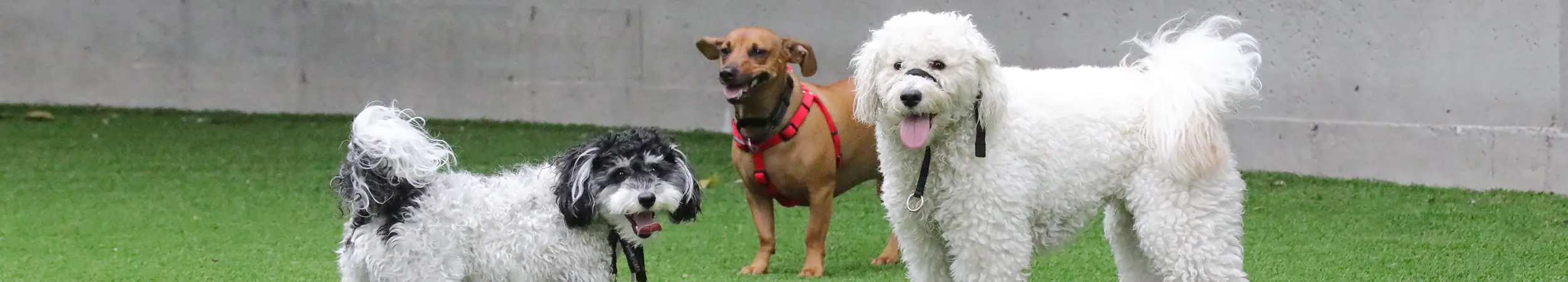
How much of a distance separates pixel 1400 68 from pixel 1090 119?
13.4 ft

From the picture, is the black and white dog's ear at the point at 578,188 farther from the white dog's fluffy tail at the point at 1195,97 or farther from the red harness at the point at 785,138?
the red harness at the point at 785,138

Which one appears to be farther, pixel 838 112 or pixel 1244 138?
pixel 1244 138

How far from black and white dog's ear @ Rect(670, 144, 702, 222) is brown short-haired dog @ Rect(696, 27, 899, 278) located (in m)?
1.35

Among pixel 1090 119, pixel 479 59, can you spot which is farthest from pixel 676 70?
pixel 1090 119

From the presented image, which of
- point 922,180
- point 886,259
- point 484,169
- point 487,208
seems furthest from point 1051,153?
point 484,169

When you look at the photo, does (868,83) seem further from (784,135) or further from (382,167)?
(784,135)

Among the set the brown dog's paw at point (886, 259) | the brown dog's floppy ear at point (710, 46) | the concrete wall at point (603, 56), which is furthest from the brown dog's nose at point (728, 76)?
the concrete wall at point (603, 56)

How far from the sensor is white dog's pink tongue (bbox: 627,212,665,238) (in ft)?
10.9

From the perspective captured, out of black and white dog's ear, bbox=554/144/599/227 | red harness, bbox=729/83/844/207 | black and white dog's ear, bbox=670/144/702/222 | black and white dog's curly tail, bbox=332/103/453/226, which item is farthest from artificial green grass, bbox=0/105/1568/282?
black and white dog's curly tail, bbox=332/103/453/226

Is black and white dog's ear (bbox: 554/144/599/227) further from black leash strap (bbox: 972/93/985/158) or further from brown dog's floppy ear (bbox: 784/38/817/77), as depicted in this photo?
brown dog's floppy ear (bbox: 784/38/817/77)

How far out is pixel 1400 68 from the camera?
7152mm

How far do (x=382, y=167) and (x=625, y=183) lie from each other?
512mm

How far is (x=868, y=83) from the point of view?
11.5 feet

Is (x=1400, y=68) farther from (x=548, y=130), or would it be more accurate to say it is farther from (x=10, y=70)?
(x=10, y=70)
